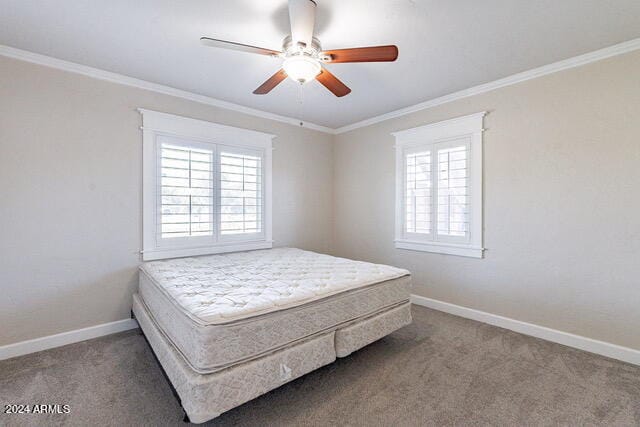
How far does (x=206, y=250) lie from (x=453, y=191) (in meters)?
3.04

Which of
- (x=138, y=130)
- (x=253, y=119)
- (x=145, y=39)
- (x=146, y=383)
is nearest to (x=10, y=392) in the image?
(x=146, y=383)

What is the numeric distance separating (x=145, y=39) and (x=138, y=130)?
1.05 metres

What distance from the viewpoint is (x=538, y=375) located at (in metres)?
2.20

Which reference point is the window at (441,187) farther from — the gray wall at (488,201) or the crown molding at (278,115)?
the crown molding at (278,115)

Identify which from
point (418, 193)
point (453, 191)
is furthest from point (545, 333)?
point (418, 193)

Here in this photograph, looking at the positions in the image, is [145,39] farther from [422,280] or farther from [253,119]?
[422,280]

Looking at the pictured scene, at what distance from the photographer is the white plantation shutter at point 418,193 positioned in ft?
12.1

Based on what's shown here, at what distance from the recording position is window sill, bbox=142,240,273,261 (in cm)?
319

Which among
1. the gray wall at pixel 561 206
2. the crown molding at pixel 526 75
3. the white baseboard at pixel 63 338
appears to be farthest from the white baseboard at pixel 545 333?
the white baseboard at pixel 63 338

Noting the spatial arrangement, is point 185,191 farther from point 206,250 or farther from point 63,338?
point 63,338

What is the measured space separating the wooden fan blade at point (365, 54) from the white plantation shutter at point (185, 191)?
2.12 metres

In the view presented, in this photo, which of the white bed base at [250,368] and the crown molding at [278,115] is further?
the crown molding at [278,115]

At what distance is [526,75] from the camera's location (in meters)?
2.87

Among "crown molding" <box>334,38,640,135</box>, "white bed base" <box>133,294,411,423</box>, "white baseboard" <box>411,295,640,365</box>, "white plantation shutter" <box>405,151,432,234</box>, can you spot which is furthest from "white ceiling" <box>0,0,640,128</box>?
"white baseboard" <box>411,295,640,365</box>
